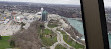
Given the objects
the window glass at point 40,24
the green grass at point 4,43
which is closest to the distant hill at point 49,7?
the window glass at point 40,24

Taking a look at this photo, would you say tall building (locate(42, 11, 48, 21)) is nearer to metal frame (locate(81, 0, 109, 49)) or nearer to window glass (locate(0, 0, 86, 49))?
window glass (locate(0, 0, 86, 49))

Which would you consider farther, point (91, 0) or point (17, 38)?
point (17, 38)

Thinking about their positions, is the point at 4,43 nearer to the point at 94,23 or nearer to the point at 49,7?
the point at 49,7

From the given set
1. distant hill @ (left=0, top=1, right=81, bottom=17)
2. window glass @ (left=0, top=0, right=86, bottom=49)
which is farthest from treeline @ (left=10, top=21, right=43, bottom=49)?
distant hill @ (left=0, top=1, right=81, bottom=17)

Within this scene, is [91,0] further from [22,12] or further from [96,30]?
[22,12]

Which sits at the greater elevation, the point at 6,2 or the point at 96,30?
the point at 6,2

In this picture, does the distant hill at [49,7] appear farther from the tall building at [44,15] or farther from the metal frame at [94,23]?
the metal frame at [94,23]

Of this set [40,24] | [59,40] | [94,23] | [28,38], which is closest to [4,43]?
[28,38]

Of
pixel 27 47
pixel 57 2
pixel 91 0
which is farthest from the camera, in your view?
pixel 57 2

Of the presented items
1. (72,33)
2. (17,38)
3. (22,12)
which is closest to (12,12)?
(22,12)
